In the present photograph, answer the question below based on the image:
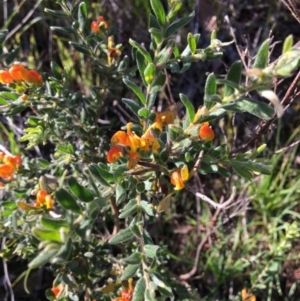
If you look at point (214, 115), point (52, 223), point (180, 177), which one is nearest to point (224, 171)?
point (180, 177)

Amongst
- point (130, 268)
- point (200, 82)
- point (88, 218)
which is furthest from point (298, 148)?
point (88, 218)

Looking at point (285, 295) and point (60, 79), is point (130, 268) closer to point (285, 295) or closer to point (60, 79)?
point (60, 79)

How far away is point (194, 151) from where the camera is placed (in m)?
1.34

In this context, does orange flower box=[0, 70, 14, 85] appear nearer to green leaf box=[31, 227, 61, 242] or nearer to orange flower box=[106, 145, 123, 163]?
orange flower box=[106, 145, 123, 163]

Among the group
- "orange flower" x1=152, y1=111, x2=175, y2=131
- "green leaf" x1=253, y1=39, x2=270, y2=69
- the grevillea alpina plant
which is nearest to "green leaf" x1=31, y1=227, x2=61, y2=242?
the grevillea alpina plant

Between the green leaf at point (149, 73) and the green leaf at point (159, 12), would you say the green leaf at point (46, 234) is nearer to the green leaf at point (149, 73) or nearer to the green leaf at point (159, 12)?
the green leaf at point (149, 73)

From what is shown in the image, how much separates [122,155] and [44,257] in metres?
0.47

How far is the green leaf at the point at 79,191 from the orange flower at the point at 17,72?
52 cm

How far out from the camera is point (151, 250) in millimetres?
1320

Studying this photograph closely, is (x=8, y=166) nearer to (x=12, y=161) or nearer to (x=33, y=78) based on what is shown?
(x=12, y=161)

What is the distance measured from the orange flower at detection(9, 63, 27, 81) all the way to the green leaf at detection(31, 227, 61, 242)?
0.69 metres

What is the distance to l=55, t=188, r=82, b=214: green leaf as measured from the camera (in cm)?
96

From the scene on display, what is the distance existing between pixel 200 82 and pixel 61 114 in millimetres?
1281

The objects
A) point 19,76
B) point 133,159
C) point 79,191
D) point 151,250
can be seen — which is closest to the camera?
point 79,191
